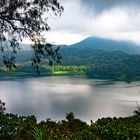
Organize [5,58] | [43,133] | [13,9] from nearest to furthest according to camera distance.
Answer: [43,133] < [13,9] < [5,58]

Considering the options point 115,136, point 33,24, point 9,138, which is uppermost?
point 33,24

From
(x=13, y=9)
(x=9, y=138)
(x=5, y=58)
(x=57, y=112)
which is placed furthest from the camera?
(x=57, y=112)

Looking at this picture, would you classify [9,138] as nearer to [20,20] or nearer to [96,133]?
[96,133]

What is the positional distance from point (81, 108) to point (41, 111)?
49.5 ft

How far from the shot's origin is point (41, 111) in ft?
367

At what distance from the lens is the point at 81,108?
4692 inches

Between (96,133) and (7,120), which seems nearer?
(96,133)

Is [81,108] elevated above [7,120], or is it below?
below

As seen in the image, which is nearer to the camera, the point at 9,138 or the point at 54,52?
the point at 9,138

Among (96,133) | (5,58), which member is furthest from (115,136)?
(5,58)

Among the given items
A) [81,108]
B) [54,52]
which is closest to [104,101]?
[81,108]

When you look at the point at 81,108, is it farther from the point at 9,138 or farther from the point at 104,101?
the point at 9,138

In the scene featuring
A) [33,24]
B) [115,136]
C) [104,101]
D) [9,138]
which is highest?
[33,24]

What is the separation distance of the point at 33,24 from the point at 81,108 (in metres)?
97.6
